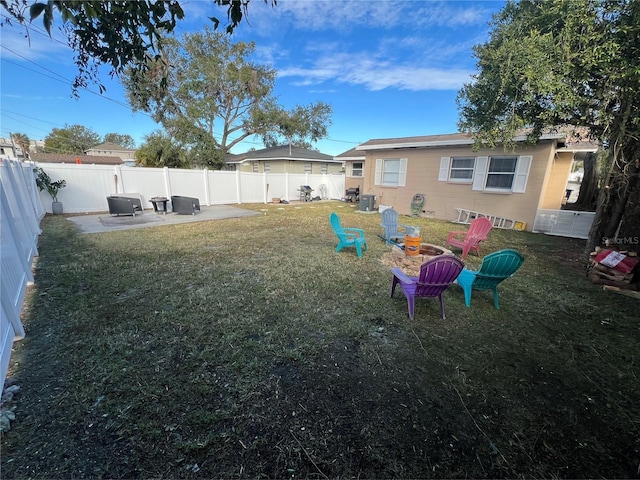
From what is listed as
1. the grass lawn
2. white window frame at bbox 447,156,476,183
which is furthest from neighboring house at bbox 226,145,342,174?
the grass lawn

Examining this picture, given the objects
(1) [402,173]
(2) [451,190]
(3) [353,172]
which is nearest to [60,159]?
(3) [353,172]

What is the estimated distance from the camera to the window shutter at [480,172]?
32.0 feet

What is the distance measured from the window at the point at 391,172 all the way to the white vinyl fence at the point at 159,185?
18.7 feet

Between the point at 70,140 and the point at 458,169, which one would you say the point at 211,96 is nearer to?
the point at 458,169

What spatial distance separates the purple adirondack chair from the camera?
3.02 metres

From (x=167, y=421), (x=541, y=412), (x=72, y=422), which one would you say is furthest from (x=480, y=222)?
(x=72, y=422)

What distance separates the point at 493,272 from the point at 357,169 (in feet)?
49.4

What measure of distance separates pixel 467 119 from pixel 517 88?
1.75 meters

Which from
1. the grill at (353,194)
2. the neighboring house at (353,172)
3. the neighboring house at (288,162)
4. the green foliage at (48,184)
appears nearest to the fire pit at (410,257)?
the green foliage at (48,184)

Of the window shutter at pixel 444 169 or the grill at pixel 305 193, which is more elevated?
the window shutter at pixel 444 169

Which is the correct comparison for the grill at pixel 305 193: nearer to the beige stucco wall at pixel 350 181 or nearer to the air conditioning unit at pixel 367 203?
the beige stucco wall at pixel 350 181

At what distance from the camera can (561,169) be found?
10047 mm

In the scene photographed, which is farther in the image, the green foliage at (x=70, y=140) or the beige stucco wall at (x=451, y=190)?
the green foliage at (x=70, y=140)

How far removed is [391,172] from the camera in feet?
42.2
